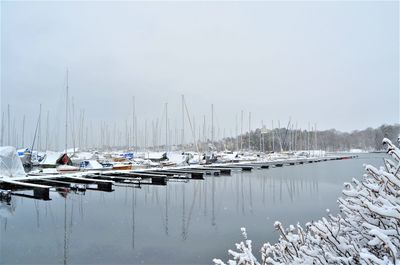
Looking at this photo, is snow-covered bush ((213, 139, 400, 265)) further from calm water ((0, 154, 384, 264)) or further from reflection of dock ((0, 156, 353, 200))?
reflection of dock ((0, 156, 353, 200))

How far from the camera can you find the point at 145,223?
1507cm

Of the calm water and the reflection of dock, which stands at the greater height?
the reflection of dock

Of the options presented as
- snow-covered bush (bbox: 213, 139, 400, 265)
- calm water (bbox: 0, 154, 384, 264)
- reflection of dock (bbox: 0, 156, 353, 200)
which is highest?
snow-covered bush (bbox: 213, 139, 400, 265)

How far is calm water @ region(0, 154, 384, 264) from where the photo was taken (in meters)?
10.5

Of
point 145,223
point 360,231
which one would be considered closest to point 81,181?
point 145,223

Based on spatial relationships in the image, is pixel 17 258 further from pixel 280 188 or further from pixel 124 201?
pixel 280 188

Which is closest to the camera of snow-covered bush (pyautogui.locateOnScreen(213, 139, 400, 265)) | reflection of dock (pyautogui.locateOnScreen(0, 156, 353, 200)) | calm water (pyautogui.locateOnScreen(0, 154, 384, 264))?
snow-covered bush (pyautogui.locateOnScreen(213, 139, 400, 265))

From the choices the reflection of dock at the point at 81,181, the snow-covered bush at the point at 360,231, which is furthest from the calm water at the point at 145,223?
the snow-covered bush at the point at 360,231

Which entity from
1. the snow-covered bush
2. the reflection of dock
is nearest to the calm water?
the reflection of dock

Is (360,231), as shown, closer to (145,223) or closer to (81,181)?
(145,223)

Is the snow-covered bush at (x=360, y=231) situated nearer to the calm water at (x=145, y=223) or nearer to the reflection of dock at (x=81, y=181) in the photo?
the calm water at (x=145, y=223)

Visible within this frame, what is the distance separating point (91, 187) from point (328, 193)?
64.5 ft

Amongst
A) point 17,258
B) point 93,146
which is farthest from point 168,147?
point 17,258

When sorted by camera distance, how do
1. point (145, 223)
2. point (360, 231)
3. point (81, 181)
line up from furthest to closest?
point (81, 181)
point (145, 223)
point (360, 231)
